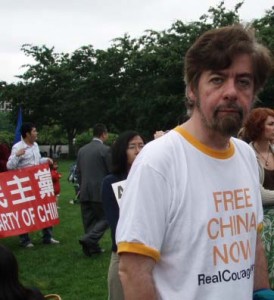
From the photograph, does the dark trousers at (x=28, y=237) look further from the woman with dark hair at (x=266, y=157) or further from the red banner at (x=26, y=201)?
the woman with dark hair at (x=266, y=157)

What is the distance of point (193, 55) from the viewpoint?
1919mm

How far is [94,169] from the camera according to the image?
8078mm

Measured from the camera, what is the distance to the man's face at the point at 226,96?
1820mm

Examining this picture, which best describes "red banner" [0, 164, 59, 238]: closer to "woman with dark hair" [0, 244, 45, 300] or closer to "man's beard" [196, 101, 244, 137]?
"woman with dark hair" [0, 244, 45, 300]

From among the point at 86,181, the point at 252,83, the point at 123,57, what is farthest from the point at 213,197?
the point at 123,57

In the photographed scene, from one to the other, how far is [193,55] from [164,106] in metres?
31.9

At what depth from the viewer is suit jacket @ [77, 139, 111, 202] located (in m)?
7.98

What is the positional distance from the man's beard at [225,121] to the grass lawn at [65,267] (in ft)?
14.0

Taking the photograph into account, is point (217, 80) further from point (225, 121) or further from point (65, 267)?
point (65, 267)

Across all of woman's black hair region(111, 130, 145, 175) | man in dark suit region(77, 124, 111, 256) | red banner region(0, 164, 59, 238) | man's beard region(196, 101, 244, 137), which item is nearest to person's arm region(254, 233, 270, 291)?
man's beard region(196, 101, 244, 137)

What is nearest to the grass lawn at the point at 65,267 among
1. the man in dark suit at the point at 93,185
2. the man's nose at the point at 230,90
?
the man in dark suit at the point at 93,185

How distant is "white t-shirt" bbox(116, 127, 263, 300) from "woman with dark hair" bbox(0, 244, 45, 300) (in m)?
1.08

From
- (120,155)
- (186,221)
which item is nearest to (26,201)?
(120,155)

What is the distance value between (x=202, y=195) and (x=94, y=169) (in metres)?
6.32
